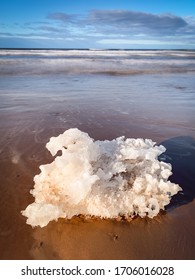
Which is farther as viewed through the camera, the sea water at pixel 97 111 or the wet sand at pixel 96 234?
the sea water at pixel 97 111

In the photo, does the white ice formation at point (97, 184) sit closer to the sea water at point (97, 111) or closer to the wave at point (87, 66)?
the sea water at point (97, 111)

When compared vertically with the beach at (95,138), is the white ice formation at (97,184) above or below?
above

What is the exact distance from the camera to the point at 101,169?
3.11 metres

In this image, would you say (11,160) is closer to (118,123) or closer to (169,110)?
(118,123)

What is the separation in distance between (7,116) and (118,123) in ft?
8.55

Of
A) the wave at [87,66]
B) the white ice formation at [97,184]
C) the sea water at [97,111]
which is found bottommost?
the wave at [87,66]

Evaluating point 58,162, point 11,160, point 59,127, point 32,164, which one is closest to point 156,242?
point 58,162

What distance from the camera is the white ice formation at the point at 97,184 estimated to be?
9.27ft

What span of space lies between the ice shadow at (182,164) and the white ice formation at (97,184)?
0.30 meters

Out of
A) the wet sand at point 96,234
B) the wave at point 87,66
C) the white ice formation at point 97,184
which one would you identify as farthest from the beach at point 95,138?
the wave at point 87,66

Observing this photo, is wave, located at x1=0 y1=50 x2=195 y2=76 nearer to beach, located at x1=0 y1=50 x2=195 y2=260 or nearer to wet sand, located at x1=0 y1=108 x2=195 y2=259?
beach, located at x1=0 y1=50 x2=195 y2=260

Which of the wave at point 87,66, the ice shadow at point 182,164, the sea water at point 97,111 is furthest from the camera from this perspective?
the wave at point 87,66

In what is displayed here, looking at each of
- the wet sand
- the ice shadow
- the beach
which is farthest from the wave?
the wet sand

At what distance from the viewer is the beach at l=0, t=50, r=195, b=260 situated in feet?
8.82
